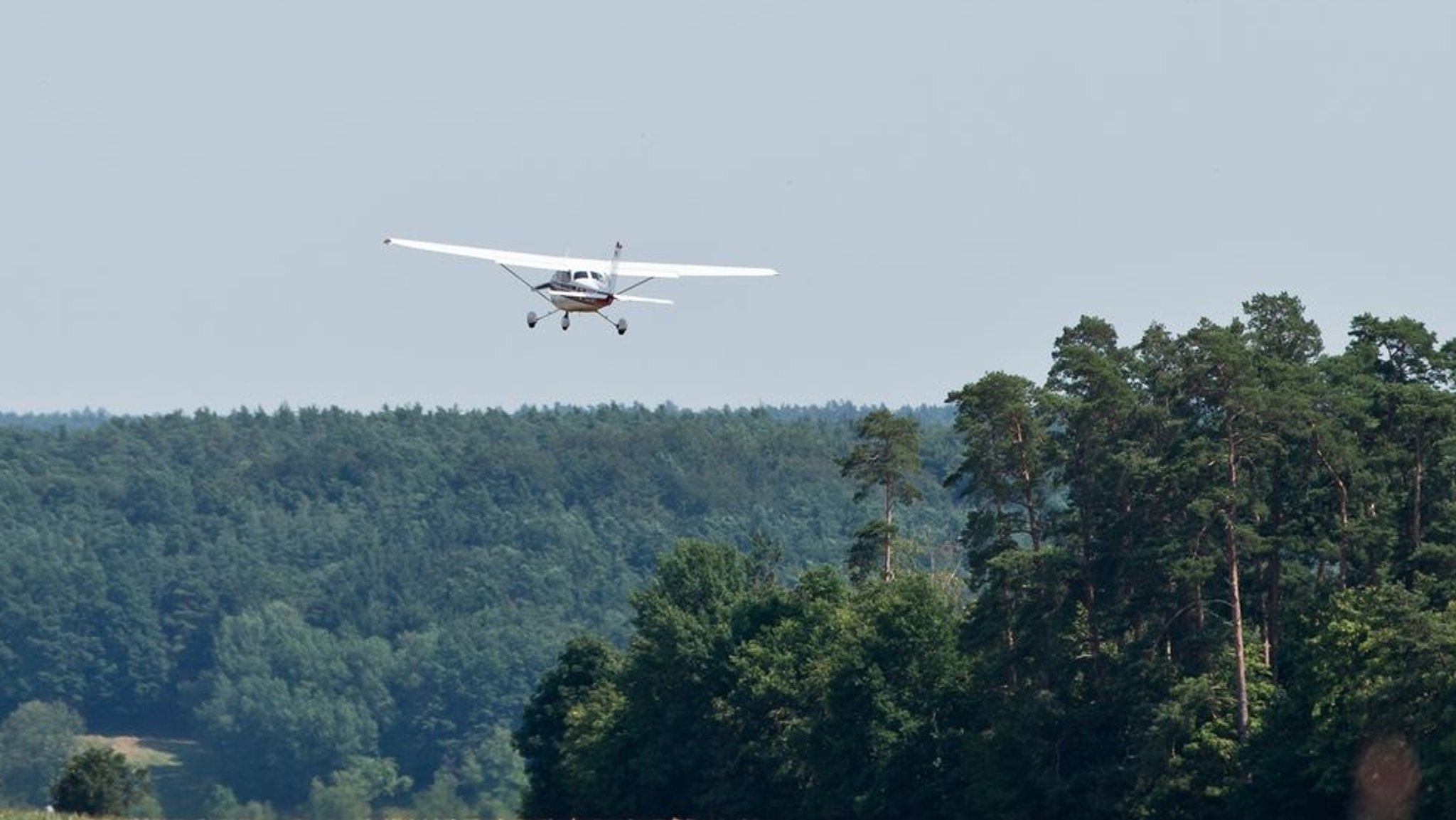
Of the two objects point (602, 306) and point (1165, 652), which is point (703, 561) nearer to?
point (1165, 652)

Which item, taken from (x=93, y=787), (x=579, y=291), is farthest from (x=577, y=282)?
(x=93, y=787)

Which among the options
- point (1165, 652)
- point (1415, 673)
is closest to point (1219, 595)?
point (1165, 652)

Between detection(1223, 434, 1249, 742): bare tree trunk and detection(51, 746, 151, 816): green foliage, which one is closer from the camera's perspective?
detection(1223, 434, 1249, 742): bare tree trunk

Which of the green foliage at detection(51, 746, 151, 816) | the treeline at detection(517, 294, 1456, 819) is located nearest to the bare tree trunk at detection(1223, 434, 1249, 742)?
the treeline at detection(517, 294, 1456, 819)

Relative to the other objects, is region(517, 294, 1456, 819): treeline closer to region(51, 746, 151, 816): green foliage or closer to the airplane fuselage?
the airplane fuselage

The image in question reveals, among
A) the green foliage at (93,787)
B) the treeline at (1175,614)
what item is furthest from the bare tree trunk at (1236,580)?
the green foliage at (93,787)

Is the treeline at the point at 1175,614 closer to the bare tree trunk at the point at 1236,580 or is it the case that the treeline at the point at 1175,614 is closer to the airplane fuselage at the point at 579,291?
the bare tree trunk at the point at 1236,580

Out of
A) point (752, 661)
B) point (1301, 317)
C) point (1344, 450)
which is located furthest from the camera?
point (752, 661)
